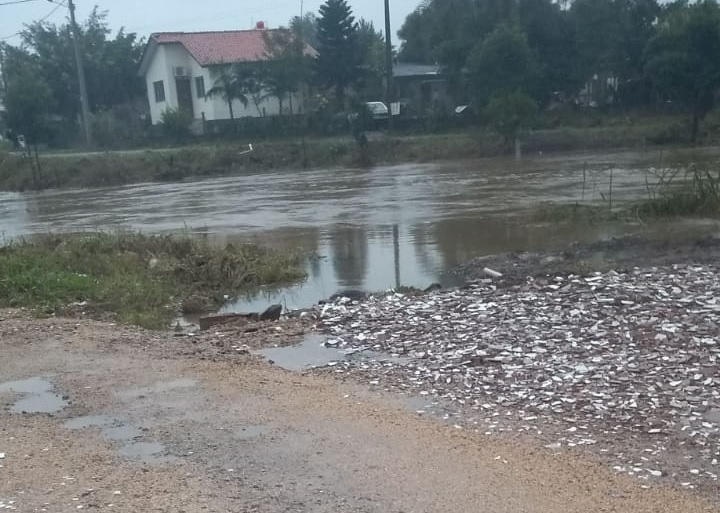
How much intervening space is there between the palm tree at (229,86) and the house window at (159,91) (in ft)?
Answer: 21.0

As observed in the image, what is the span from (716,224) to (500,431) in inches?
463

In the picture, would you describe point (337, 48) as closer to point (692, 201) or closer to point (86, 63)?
point (86, 63)

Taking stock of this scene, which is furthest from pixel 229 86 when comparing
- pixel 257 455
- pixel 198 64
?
pixel 257 455

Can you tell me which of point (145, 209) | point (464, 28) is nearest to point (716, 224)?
point (145, 209)

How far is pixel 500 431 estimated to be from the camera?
6.28 meters

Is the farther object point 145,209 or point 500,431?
point 145,209

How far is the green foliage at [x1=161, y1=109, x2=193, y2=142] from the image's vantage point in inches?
1944

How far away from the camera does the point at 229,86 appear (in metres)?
49.7

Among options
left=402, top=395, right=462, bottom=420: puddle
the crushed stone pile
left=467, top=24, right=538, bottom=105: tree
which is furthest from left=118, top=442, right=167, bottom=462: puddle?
left=467, top=24, right=538, bottom=105: tree

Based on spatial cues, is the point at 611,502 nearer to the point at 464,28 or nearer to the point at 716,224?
the point at 716,224

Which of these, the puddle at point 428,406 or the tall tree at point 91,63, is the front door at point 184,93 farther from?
the puddle at point 428,406

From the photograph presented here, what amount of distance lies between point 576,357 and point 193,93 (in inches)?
2005

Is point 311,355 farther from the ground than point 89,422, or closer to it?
closer to it

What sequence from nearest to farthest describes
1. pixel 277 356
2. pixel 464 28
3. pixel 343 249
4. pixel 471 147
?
pixel 277 356 < pixel 343 249 < pixel 471 147 < pixel 464 28
